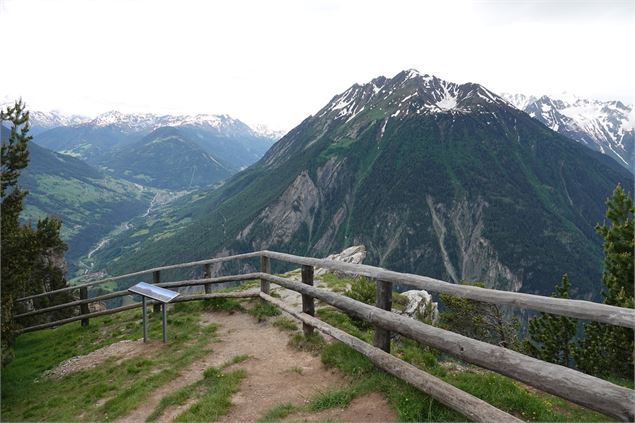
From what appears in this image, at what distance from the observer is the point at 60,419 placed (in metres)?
9.04

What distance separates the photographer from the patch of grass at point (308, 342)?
968 centimetres

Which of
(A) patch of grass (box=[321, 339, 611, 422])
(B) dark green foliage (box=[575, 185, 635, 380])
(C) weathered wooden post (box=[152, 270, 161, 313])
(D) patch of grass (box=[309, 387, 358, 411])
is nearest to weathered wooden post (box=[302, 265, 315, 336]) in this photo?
(A) patch of grass (box=[321, 339, 611, 422])

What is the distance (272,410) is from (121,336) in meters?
10.5

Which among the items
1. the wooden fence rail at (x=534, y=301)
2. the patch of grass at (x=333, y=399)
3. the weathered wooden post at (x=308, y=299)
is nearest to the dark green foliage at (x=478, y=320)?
the weathered wooden post at (x=308, y=299)

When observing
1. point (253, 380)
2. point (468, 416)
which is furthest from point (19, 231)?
point (468, 416)

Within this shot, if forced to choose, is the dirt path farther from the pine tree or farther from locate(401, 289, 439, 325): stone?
locate(401, 289, 439, 325): stone

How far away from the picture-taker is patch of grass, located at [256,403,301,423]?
264 inches

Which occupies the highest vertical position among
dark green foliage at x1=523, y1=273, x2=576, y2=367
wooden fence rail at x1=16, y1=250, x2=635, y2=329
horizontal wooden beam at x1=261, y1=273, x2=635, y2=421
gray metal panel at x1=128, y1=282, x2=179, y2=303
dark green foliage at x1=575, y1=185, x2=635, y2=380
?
wooden fence rail at x1=16, y1=250, x2=635, y2=329

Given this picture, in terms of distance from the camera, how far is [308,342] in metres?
9.96

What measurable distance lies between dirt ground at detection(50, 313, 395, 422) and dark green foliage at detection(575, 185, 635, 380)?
17.0 m

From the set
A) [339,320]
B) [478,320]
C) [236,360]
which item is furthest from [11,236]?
[478,320]

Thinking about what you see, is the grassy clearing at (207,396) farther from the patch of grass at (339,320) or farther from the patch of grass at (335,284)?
the patch of grass at (335,284)

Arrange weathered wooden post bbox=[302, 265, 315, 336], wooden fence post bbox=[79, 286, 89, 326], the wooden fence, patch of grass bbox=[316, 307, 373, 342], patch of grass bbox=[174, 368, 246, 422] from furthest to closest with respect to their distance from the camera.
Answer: wooden fence post bbox=[79, 286, 89, 326] → patch of grass bbox=[316, 307, 373, 342] → weathered wooden post bbox=[302, 265, 315, 336] → patch of grass bbox=[174, 368, 246, 422] → the wooden fence

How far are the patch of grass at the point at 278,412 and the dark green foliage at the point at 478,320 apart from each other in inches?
746
